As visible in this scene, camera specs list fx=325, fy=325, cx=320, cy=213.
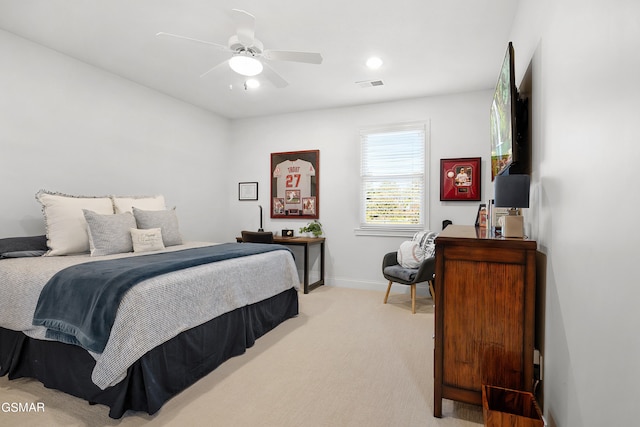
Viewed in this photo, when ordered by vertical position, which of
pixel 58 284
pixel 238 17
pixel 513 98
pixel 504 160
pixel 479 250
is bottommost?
pixel 58 284

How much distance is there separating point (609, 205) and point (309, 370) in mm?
2055

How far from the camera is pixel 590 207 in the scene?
1.09 meters

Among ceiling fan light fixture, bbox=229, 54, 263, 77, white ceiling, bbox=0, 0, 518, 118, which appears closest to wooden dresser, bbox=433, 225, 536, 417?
white ceiling, bbox=0, 0, 518, 118

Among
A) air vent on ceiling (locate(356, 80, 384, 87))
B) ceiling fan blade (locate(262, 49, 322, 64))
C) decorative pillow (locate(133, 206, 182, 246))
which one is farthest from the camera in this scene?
air vent on ceiling (locate(356, 80, 384, 87))

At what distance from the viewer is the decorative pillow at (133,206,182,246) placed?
3303mm

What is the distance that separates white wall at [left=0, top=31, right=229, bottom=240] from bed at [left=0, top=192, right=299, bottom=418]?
28.6 inches

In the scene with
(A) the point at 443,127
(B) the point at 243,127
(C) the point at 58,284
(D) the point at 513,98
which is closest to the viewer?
(D) the point at 513,98

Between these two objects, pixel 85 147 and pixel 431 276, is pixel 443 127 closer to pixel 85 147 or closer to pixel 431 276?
pixel 431 276

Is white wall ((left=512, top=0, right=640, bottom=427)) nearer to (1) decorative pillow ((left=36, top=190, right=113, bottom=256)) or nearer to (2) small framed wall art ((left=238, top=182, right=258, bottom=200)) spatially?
(1) decorative pillow ((left=36, top=190, right=113, bottom=256))

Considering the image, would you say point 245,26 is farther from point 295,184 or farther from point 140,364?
point 295,184

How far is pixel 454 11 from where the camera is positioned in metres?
2.53

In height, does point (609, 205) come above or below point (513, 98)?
below

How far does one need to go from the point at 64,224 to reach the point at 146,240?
656 millimetres

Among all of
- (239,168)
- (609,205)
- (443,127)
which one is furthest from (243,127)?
(609,205)
